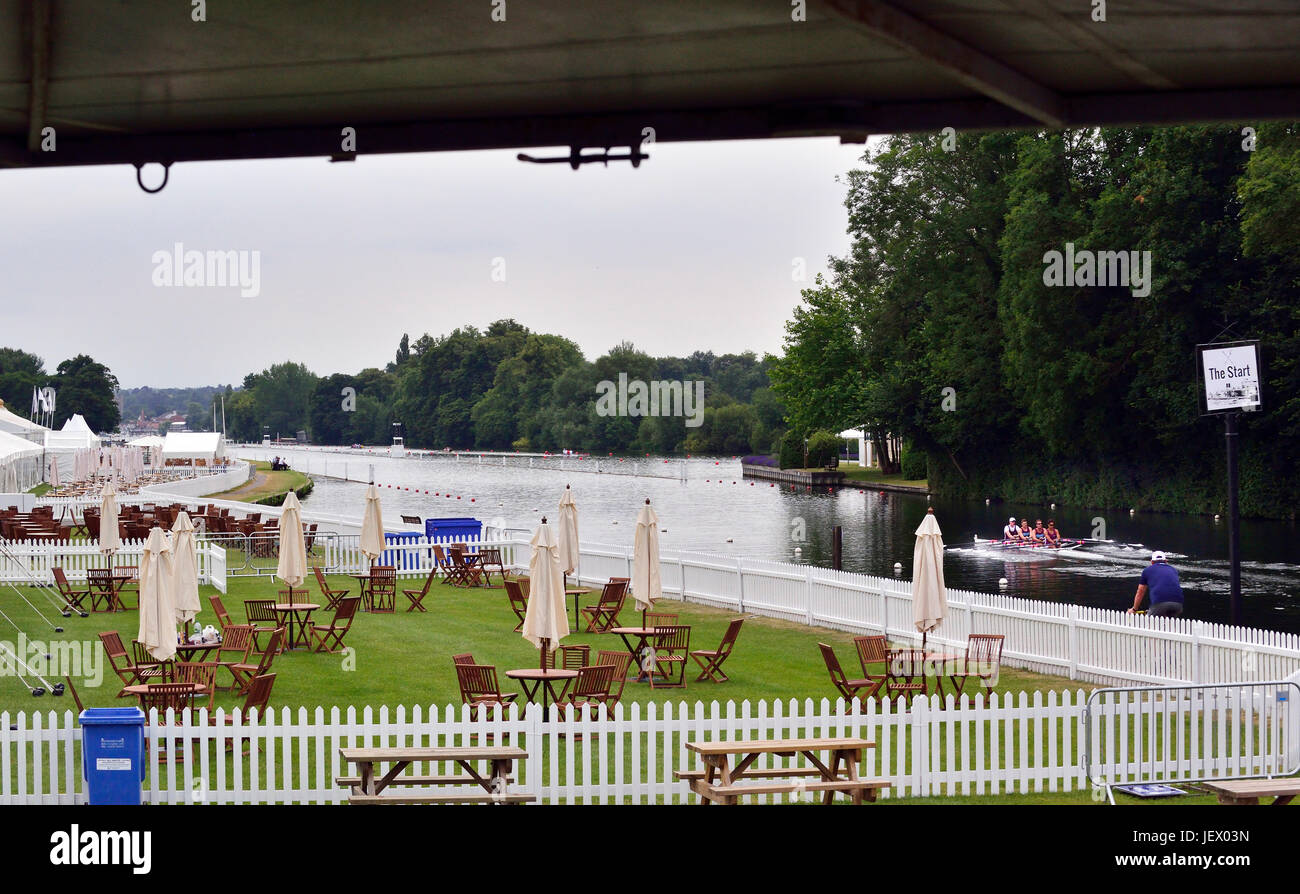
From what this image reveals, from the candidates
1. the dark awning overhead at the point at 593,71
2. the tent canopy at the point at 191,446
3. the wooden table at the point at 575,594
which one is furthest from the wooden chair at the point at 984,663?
the tent canopy at the point at 191,446

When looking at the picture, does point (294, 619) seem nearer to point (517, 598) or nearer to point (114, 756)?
point (517, 598)

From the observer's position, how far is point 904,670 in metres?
16.5

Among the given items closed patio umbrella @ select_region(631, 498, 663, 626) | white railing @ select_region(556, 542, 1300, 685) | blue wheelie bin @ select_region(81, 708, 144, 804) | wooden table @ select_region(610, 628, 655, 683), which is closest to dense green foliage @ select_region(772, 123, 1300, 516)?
white railing @ select_region(556, 542, 1300, 685)

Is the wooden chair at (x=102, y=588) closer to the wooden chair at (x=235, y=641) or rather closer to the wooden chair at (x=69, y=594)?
the wooden chair at (x=69, y=594)

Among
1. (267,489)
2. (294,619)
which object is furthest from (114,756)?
(267,489)

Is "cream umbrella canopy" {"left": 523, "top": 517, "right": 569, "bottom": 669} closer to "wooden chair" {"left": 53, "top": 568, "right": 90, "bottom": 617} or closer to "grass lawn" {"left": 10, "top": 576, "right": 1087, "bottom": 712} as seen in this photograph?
"grass lawn" {"left": 10, "top": 576, "right": 1087, "bottom": 712}

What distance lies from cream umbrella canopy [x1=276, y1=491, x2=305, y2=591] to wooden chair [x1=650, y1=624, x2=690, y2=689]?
6485 mm

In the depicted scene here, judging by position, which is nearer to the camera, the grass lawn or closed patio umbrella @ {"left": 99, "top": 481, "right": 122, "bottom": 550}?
the grass lawn

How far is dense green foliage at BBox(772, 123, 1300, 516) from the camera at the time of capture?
53.2 metres

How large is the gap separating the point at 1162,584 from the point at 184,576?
12861 mm

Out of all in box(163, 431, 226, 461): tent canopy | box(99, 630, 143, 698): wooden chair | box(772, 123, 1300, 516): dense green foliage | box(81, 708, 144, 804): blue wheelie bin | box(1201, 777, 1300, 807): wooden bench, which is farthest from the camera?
box(163, 431, 226, 461): tent canopy

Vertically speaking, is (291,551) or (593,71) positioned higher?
(593,71)

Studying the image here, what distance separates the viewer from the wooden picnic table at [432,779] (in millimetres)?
10625

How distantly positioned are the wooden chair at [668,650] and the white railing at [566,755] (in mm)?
4760
